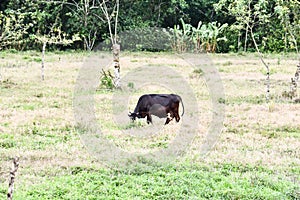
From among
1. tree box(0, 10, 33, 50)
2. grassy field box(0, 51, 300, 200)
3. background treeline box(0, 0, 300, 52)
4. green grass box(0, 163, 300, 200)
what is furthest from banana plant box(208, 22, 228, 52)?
green grass box(0, 163, 300, 200)

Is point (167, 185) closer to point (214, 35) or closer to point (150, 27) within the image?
point (214, 35)

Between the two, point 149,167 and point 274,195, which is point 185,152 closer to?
point 149,167

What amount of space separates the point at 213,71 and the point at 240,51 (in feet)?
21.3

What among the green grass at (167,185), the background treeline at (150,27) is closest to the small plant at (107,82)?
the green grass at (167,185)

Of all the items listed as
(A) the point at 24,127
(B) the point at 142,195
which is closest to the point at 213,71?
(A) the point at 24,127

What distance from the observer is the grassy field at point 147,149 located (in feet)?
19.9

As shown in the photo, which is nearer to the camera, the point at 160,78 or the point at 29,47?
the point at 160,78

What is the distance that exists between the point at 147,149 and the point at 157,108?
182 cm

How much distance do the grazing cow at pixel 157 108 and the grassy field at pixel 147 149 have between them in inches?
6.7

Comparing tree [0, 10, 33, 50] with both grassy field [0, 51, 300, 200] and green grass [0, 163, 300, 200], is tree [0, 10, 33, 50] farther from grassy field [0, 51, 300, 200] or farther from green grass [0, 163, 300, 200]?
A: green grass [0, 163, 300, 200]

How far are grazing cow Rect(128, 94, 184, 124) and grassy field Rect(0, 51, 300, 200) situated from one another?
0.17 m

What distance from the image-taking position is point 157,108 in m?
9.49

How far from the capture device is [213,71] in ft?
54.1

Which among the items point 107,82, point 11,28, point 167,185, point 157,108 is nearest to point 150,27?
point 11,28
